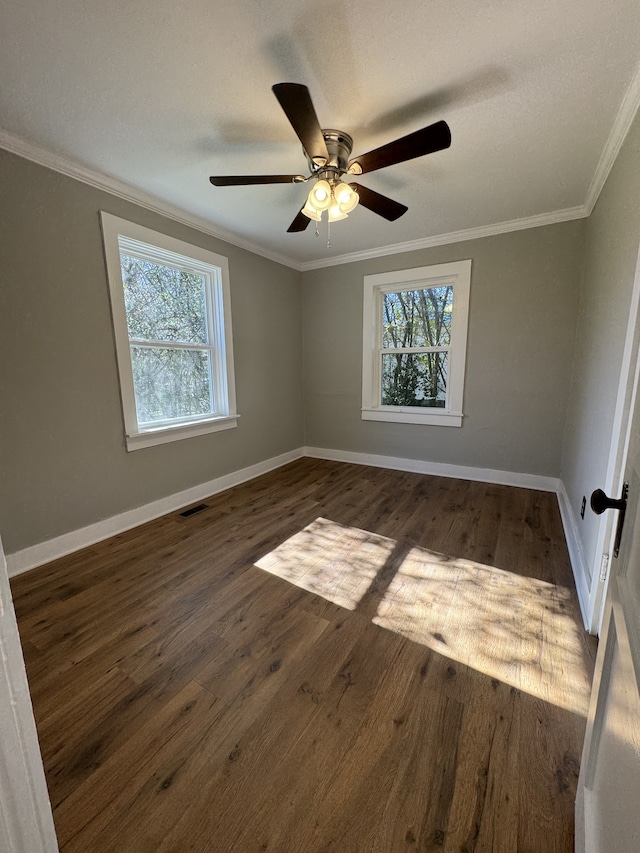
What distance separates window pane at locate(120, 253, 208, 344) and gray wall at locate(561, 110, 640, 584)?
9.97 feet

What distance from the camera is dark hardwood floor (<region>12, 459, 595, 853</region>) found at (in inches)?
38.3

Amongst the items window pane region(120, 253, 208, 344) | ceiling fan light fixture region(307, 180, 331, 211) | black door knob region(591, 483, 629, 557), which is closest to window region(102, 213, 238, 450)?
window pane region(120, 253, 208, 344)

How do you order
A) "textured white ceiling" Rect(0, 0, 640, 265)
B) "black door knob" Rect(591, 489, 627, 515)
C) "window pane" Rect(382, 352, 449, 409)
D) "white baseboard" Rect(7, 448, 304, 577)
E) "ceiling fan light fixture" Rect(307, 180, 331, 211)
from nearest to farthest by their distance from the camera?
1. "black door knob" Rect(591, 489, 627, 515)
2. "textured white ceiling" Rect(0, 0, 640, 265)
3. "ceiling fan light fixture" Rect(307, 180, 331, 211)
4. "white baseboard" Rect(7, 448, 304, 577)
5. "window pane" Rect(382, 352, 449, 409)

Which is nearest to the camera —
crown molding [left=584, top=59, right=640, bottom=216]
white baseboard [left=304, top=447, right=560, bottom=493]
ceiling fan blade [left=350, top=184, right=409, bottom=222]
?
crown molding [left=584, top=59, right=640, bottom=216]

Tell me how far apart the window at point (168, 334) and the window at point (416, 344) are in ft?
5.43

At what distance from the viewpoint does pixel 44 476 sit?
2.22 metres

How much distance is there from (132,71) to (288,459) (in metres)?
3.60

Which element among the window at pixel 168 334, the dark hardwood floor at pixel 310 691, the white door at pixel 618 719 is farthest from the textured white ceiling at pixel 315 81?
the dark hardwood floor at pixel 310 691

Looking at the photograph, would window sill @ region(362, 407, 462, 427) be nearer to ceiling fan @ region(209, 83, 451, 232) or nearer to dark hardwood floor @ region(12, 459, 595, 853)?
dark hardwood floor @ region(12, 459, 595, 853)

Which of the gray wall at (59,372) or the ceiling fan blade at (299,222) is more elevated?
the ceiling fan blade at (299,222)

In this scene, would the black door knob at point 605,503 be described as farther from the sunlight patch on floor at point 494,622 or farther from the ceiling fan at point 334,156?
the ceiling fan at point 334,156

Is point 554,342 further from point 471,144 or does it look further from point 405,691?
point 405,691

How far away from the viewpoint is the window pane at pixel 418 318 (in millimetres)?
3693

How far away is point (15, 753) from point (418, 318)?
405cm
